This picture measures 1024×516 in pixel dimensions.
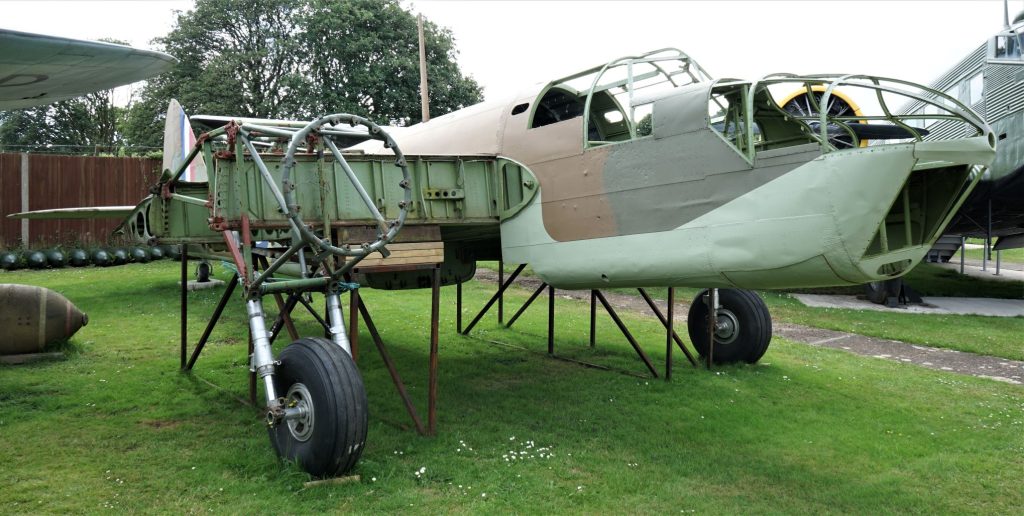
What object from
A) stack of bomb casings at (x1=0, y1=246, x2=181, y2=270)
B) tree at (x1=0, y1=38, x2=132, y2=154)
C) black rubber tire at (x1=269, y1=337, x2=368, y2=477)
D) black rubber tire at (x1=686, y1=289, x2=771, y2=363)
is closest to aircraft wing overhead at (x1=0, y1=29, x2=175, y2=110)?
black rubber tire at (x1=269, y1=337, x2=368, y2=477)

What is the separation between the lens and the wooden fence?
21.3 metres

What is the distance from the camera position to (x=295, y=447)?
219 inches

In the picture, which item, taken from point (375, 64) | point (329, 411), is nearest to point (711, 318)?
point (329, 411)

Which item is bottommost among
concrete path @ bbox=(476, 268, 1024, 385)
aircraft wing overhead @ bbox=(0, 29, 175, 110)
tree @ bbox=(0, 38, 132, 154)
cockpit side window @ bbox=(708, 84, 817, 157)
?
concrete path @ bbox=(476, 268, 1024, 385)

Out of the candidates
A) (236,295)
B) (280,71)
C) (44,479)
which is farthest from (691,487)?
(280,71)

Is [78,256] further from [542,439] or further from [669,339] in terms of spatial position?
[542,439]

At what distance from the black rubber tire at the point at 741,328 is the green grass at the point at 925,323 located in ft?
15.1

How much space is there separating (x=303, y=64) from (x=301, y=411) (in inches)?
1176

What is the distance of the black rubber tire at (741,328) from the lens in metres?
9.98

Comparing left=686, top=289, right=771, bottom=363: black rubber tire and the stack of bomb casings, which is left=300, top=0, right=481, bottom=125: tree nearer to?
the stack of bomb casings

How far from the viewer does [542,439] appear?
674 cm

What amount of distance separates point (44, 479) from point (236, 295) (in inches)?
405

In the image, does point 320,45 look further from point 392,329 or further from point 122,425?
point 122,425

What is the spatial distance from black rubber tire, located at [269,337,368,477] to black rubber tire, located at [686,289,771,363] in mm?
6213
